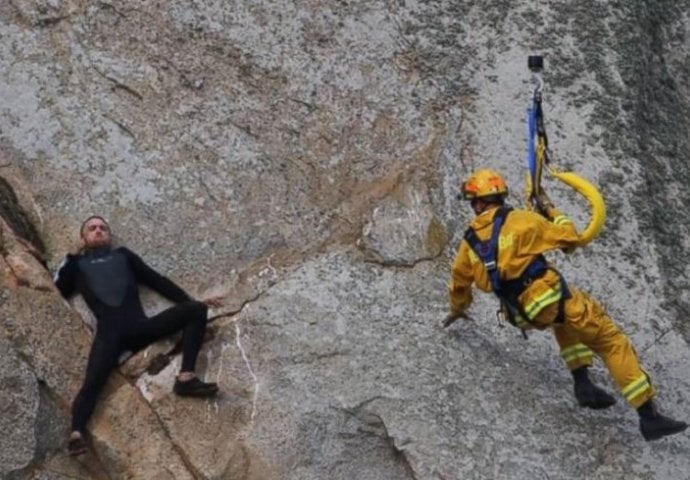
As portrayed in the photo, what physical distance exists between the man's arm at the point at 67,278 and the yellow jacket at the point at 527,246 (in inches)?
97.2

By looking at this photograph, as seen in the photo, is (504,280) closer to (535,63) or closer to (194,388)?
(194,388)

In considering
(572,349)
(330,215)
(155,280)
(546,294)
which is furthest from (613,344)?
(155,280)

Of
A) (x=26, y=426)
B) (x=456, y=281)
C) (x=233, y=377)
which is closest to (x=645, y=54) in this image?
(x=456, y=281)

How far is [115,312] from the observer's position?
9266 millimetres

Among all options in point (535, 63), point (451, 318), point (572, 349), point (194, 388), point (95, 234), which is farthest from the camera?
point (535, 63)

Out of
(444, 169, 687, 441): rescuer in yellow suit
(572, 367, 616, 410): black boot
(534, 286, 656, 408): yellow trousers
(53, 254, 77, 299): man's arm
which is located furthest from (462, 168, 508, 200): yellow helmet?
(53, 254, 77, 299): man's arm

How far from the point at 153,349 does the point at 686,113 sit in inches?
165

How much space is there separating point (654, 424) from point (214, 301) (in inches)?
110

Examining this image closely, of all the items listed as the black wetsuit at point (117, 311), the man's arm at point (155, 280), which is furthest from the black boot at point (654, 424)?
the man's arm at point (155, 280)

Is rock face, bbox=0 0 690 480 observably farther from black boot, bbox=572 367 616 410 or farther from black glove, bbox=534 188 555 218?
black glove, bbox=534 188 555 218

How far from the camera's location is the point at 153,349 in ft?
30.5

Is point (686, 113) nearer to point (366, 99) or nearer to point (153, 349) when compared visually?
point (366, 99)

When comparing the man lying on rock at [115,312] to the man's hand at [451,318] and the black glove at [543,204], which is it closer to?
the man's hand at [451,318]

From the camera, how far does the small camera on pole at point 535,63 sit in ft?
34.9
